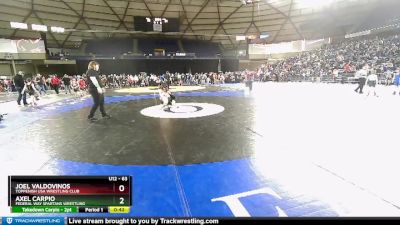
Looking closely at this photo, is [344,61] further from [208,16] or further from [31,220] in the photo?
[31,220]

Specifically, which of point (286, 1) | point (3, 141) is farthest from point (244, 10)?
point (3, 141)

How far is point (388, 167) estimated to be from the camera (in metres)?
2.60

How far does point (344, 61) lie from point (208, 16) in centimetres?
1644

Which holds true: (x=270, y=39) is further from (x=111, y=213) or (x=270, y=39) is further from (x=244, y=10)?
(x=111, y=213)

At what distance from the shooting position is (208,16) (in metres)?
29.3
